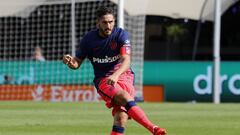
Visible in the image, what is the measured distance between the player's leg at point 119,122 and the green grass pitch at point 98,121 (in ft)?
6.70

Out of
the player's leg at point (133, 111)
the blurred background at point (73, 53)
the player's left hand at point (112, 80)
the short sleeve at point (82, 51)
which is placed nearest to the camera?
the player's left hand at point (112, 80)

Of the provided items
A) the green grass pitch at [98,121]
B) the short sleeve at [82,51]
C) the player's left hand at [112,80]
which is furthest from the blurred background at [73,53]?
the player's left hand at [112,80]

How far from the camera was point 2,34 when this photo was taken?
30.0 metres

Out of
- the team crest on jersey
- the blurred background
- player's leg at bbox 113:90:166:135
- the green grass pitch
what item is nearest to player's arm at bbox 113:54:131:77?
the team crest on jersey

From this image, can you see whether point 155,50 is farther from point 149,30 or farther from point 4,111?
point 4,111

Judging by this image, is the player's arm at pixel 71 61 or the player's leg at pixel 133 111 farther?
the player's arm at pixel 71 61

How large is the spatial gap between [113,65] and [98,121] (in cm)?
454

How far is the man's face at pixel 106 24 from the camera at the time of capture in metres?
10.6

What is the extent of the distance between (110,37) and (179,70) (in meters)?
14.7

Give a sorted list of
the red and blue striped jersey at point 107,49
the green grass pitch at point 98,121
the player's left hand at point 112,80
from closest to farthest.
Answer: the player's left hand at point 112,80 → the red and blue striped jersey at point 107,49 → the green grass pitch at point 98,121

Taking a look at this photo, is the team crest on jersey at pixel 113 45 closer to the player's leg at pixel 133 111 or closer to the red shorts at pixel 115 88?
the red shorts at pixel 115 88

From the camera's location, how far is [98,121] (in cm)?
1550

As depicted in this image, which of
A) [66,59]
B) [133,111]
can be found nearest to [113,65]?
[66,59]

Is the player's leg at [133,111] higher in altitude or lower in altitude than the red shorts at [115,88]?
lower
